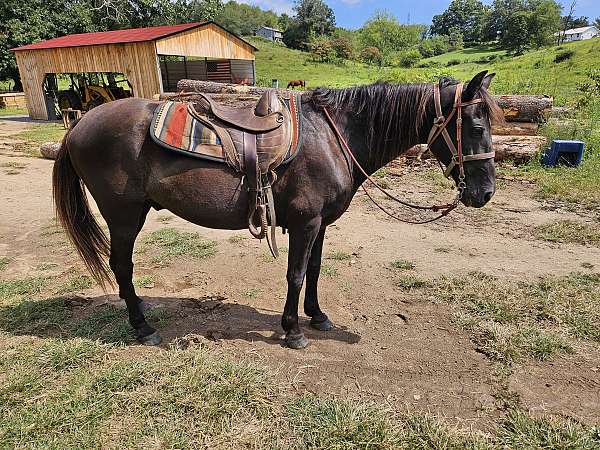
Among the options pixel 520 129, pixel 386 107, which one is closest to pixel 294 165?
pixel 386 107

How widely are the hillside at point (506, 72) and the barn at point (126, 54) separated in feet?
30.7

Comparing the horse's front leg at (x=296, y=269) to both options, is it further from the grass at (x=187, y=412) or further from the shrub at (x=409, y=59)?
the shrub at (x=409, y=59)

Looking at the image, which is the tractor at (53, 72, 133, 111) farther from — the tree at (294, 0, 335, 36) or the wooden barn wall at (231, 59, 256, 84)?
the tree at (294, 0, 335, 36)

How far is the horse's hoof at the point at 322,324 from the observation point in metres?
3.33

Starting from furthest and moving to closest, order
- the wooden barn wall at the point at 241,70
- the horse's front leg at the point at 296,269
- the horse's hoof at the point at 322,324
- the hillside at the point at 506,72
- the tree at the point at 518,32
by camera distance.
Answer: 1. the tree at the point at 518,32
2. the wooden barn wall at the point at 241,70
3. the hillside at the point at 506,72
4. the horse's hoof at the point at 322,324
5. the horse's front leg at the point at 296,269

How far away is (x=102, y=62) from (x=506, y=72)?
24655mm

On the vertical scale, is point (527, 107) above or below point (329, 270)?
above

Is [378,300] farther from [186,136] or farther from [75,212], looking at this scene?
[75,212]

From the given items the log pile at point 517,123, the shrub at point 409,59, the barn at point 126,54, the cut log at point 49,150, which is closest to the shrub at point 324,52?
the shrub at point 409,59

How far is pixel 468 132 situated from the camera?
8.34 feet

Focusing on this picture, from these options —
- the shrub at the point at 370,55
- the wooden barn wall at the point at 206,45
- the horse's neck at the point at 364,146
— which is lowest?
the horse's neck at the point at 364,146

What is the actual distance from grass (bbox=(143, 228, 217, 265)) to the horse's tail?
119 cm

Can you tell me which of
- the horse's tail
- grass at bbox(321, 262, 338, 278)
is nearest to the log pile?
grass at bbox(321, 262, 338, 278)

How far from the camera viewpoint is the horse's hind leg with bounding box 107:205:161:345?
2953mm
